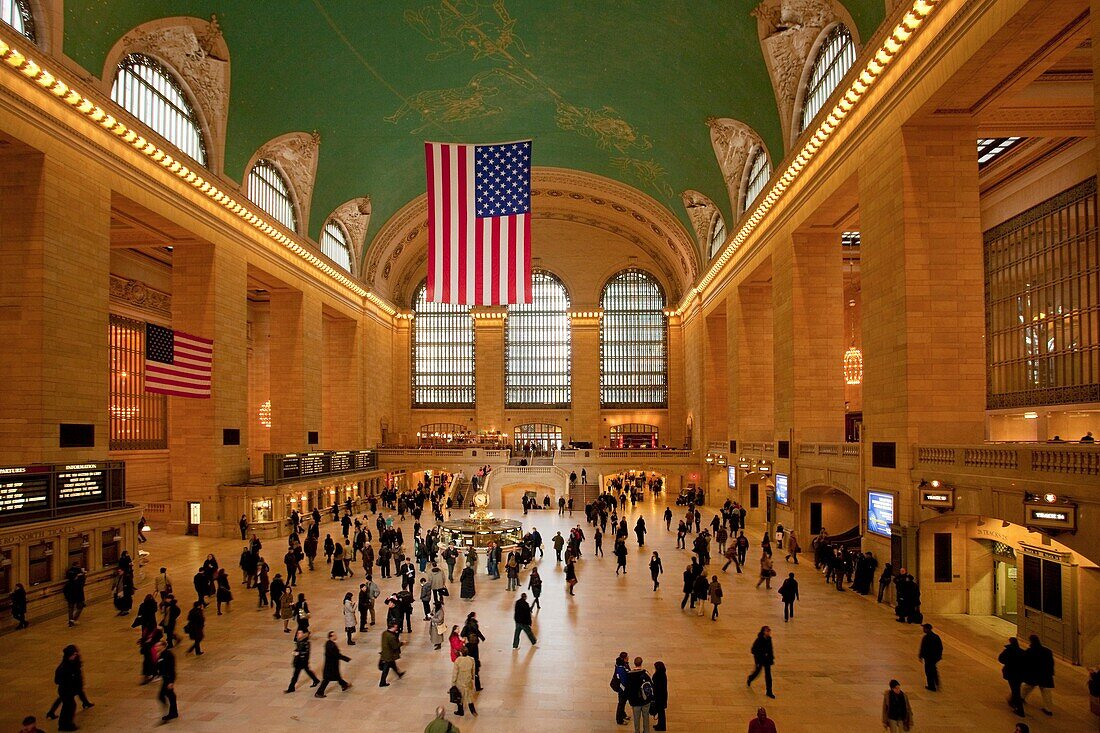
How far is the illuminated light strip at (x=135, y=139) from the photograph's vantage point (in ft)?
47.2

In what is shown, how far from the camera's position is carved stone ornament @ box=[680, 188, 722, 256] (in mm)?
32344

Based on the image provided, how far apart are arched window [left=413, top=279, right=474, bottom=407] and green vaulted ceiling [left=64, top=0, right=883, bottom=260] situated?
14.1 meters

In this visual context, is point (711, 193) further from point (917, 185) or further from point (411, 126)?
point (917, 185)

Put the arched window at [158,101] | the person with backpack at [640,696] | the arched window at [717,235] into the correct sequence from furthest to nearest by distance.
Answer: the arched window at [717,235] → the arched window at [158,101] → the person with backpack at [640,696]

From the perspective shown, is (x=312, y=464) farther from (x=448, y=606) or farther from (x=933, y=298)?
(x=933, y=298)

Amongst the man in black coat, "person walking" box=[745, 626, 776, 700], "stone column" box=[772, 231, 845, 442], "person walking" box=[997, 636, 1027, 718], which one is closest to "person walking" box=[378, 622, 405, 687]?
"person walking" box=[745, 626, 776, 700]

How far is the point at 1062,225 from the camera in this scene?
18.7m

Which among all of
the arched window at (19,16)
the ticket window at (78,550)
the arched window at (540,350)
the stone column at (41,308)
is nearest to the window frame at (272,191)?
the stone column at (41,308)

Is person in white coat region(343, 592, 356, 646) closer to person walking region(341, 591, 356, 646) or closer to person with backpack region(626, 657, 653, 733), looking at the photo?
person walking region(341, 591, 356, 646)

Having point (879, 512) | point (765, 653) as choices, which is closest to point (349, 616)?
point (765, 653)

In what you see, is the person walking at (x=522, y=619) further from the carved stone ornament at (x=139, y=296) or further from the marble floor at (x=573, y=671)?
the carved stone ornament at (x=139, y=296)

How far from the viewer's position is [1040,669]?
8688 mm

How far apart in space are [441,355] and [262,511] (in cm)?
2335

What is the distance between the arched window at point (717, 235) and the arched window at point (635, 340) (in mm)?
11088
